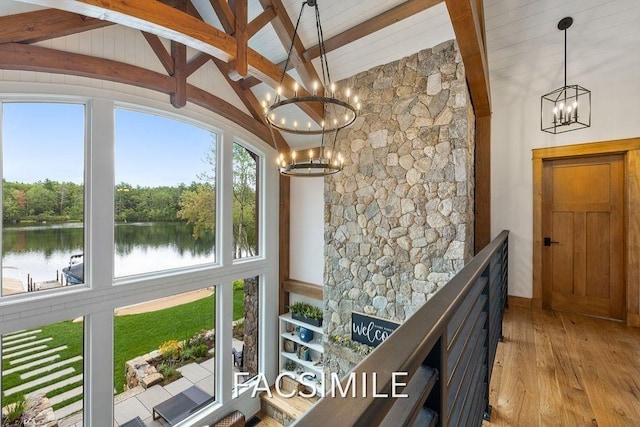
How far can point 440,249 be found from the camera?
3.63 m

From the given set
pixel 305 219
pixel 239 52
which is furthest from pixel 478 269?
pixel 305 219

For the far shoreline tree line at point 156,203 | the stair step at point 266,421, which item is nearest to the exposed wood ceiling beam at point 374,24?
the far shoreline tree line at point 156,203

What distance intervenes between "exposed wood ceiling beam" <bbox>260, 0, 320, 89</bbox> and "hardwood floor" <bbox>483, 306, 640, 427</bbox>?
4.19m

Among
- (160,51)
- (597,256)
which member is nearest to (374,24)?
(160,51)

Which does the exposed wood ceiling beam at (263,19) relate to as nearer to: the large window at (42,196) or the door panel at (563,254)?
the large window at (42,196)

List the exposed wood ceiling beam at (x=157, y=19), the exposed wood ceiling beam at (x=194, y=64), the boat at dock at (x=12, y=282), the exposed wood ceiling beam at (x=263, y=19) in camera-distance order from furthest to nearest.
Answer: the exposed wood ceiling beam at (x=194, y=64), the exposed wood ceiling beam at (x=263, y=19), the boat at dock at (x=12, y=282), the exposed wood ceiling beam at (x=157, y=19)

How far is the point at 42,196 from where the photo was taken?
11.4ft

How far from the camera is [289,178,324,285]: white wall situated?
228 inches

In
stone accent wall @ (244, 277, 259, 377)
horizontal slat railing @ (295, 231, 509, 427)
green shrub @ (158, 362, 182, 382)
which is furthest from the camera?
stone accent wall @ (244, 277, 259, 377)

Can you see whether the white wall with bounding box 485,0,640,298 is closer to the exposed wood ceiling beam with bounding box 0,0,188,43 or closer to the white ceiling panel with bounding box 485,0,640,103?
the white ceiling panel with bounding box 485,0,640,103

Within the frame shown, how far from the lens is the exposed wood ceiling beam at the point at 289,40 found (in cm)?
370

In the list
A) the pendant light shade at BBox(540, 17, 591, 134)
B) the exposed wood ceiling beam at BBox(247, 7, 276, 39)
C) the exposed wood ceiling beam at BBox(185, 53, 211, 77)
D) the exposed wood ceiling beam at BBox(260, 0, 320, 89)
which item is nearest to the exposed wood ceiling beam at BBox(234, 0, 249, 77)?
the exposed wood ceiling beam at BBox(247, 7, 276, 39)

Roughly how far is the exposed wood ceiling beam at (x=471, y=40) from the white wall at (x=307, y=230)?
3.05m

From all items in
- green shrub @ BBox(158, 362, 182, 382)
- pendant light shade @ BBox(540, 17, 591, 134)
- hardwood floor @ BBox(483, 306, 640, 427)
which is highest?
pendant light shade @ BBox(540, 17, 591, 134)
